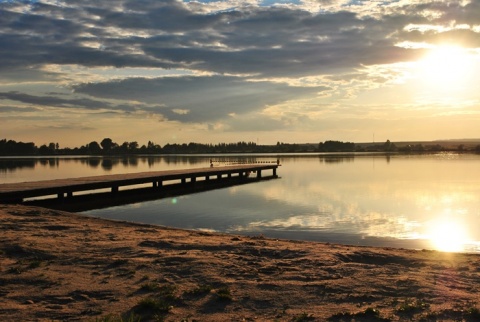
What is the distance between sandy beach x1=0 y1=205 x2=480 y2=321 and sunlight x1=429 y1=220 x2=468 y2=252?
3122mm

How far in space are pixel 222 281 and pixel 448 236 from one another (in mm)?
10563

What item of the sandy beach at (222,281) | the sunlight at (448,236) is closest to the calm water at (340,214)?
the sunlight at (448,236)

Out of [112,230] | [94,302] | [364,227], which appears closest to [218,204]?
[364,227]

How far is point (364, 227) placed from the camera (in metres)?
17.2

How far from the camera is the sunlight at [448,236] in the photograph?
44.7 ft

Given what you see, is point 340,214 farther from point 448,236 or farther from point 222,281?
point 222,281

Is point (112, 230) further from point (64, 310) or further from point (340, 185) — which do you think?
point (340, 185)

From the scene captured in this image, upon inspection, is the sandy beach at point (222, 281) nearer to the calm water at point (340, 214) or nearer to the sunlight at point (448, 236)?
the sunlight at point (448, 236)

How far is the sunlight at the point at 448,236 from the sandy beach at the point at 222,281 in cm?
312

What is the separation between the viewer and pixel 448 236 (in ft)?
50.8

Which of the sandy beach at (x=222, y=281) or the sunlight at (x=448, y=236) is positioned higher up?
the sandy beach at (x=222, y=281)

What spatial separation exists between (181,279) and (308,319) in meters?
2.58

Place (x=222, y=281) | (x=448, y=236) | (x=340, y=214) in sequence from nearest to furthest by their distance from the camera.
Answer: (x=222, y=281), (x=448, y=236), (x=340, y=214)

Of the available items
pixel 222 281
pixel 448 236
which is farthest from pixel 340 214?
pixel 222 281
